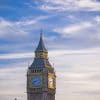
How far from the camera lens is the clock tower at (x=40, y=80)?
174 m

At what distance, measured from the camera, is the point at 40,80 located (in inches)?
6870

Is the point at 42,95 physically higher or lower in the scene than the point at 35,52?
lower

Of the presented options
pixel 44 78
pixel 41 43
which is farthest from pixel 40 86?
pixel 41 43

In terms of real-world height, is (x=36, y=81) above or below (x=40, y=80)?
below

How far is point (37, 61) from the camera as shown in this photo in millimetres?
178125

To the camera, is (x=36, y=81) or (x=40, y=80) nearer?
(x=40, y=80)

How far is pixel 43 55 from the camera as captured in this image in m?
179

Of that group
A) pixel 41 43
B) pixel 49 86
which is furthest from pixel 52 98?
pixel 41 43

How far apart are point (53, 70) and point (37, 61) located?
5.35 m

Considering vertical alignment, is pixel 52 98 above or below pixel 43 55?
below

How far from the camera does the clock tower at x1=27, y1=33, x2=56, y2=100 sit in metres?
174

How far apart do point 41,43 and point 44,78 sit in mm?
12120

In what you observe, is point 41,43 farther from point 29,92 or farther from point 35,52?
point 29,92

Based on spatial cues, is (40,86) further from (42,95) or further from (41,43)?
(41,43)
